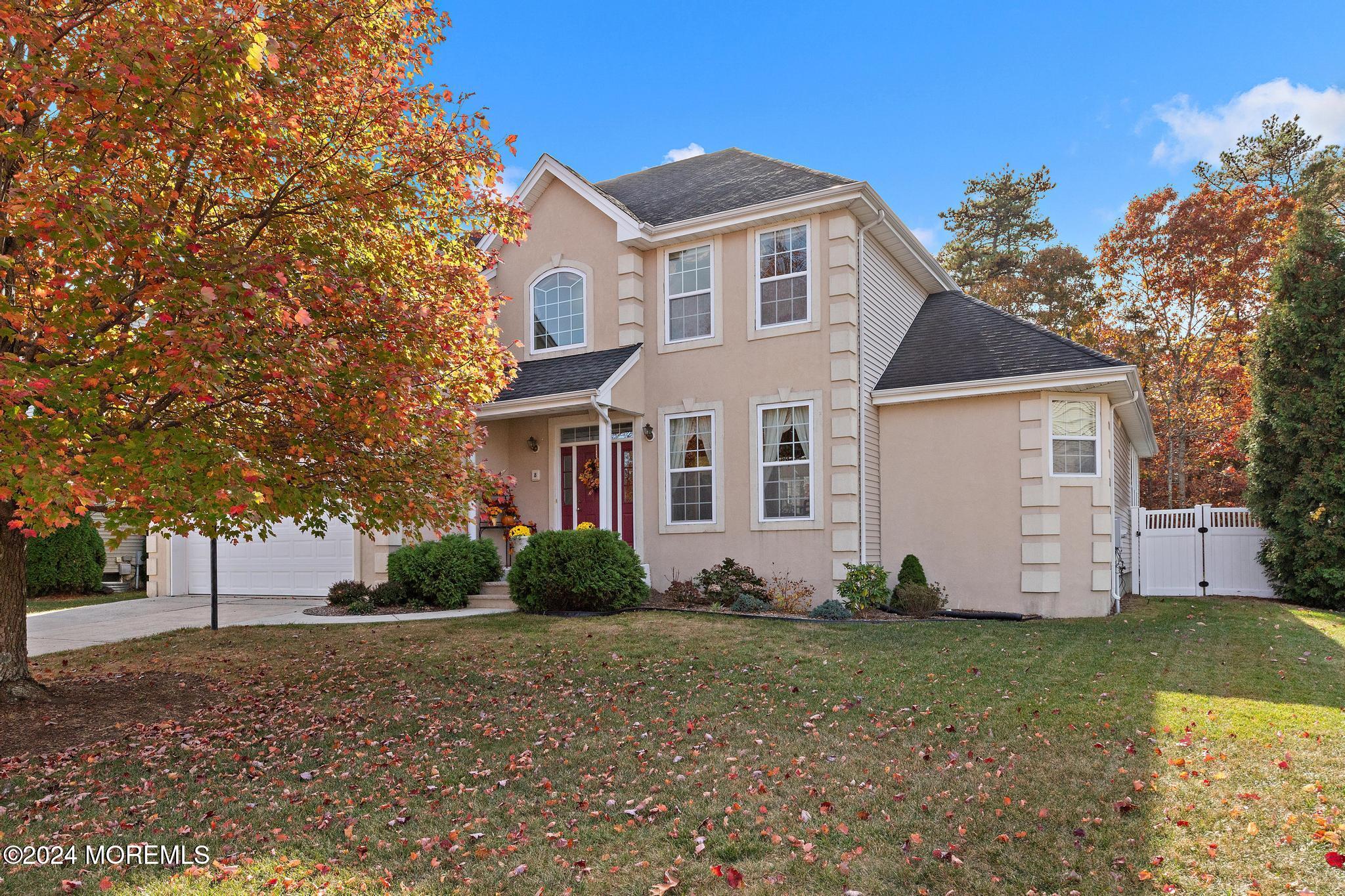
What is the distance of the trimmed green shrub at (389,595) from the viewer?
12.5 meters

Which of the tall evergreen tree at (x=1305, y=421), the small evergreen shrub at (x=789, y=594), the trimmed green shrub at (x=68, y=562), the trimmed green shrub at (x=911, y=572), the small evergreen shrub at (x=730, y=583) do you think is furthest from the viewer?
the trimmed green shrub at (x=68, y=562)

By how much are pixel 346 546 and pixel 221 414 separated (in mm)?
8126

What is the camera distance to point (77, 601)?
635 inches

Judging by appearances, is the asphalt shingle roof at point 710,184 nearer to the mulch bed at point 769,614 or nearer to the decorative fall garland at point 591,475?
the decorative fall garland at point 591,475

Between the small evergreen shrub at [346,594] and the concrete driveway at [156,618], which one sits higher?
the small evergreen shrub at [346,594]

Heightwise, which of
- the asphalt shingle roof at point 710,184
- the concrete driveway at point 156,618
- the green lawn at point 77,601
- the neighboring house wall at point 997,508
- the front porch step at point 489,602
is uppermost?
the asphalt shingle roof at point 710,184

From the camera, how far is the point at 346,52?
6.68 m

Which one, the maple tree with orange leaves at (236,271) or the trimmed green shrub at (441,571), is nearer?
the maple tree with orange leaves at (236,271)

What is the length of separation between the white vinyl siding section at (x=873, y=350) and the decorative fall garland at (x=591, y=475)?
4.40m

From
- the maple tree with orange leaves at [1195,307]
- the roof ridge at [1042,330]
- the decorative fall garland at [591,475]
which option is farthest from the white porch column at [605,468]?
the maple tree with orange leaves at [1195,307]

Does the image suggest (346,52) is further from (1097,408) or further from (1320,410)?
(1320,410)

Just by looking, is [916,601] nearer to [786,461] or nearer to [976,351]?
[786,461]

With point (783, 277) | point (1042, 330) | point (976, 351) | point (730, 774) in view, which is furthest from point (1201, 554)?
point (730, 774)

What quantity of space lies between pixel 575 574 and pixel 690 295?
5.02 m
